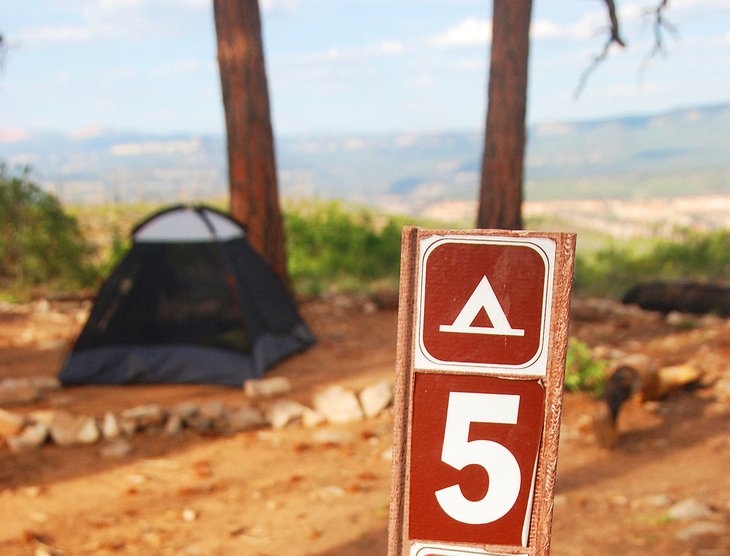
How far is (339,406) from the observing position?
223 inches

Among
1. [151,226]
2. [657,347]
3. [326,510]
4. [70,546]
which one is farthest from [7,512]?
[657,347]

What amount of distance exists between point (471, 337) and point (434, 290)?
0.10 metres

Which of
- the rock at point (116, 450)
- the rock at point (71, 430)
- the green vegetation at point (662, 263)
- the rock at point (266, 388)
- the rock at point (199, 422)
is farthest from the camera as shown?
the green vegetation at point (662, 263)

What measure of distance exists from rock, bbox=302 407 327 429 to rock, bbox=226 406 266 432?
287 mm

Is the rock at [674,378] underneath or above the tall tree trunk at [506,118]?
underneath

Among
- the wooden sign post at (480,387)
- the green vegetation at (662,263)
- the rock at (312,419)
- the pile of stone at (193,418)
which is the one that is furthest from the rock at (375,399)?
the green vegetation at (662,263)

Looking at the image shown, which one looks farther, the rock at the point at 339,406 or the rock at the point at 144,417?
the rock at the point at 339,406

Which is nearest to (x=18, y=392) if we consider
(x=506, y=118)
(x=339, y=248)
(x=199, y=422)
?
(x=199, y=422)

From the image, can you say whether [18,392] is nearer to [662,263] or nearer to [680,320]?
[680,320]

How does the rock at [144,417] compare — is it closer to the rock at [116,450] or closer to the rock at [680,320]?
the rock at [116,450]

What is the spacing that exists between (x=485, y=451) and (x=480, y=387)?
11 cm

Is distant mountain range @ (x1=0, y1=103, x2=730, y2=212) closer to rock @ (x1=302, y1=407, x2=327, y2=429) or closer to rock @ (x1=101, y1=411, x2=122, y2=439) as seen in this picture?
rock @ (x1=101, y1=411, x2=122, y2=439)

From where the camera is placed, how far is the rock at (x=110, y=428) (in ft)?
17.1

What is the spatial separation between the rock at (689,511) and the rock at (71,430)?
3496 mm
